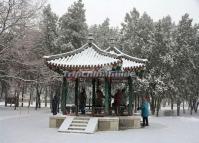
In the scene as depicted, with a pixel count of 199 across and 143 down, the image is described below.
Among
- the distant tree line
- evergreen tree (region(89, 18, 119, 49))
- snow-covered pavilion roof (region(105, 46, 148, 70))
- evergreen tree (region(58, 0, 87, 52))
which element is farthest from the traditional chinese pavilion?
evergreen tree (region(89, 18, 119, 49))

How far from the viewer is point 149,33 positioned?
147 feet

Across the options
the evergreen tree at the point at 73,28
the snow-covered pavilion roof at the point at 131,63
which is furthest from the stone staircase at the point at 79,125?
the evergreen tree at the point at 73,28

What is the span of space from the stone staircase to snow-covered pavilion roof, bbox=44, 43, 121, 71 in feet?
8.41

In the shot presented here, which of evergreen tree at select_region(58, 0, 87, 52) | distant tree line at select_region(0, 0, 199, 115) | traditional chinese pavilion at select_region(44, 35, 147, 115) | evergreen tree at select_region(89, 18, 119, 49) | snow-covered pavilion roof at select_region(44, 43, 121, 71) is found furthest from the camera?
evergreen tree at select_region(89, 18, 119, 49)

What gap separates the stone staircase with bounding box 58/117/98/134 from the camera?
1783 centimetres

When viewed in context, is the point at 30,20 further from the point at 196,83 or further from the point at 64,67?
the point at 196,83

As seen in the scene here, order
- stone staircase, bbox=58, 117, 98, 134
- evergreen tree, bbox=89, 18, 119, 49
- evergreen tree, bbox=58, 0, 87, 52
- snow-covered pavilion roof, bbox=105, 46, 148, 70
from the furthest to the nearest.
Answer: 1. evergreen tree, bbox=89, 18, 119, 49
2. evergreen tree, bbox=58, 0, 87, 52
3. snow-covered pavilion roof, bbox=105, 46, 148, 70
4. stone staircase, bbox=58, 117, 98, 134

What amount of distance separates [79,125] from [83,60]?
353cm

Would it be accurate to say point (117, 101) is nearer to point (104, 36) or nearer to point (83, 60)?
point (83, 60)

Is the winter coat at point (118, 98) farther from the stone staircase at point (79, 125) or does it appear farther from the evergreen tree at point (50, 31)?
the evergreen tree at point (50, 31)

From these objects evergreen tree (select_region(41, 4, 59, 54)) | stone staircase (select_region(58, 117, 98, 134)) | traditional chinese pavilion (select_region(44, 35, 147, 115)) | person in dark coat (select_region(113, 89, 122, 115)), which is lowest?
stone staircase (select_region(58, 117, 98, 134))

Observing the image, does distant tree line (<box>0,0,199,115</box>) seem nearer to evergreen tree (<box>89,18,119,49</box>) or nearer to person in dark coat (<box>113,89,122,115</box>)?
evergreen tree (<box>89,18,119,49</box>)

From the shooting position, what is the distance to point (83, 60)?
20.3 m

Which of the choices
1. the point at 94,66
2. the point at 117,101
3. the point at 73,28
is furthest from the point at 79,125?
the point at 73,28
